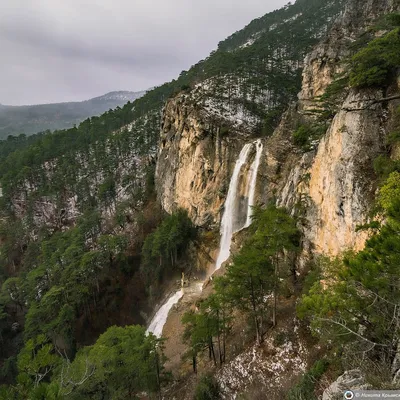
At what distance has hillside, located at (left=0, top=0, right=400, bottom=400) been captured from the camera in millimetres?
11242

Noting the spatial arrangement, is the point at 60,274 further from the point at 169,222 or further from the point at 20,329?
the point at 169,222

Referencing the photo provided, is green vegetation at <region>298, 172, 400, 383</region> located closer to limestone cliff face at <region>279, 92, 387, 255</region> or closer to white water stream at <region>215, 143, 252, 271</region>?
limestone cliff face at <region>279, 92, 387, 255</region>

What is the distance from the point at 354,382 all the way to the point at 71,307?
116 feet

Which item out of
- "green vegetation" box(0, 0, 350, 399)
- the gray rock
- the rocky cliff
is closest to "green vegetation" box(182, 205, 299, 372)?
"green vegetation" box(0, 0, 350, 399)

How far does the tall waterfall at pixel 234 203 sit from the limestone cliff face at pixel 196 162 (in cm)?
139

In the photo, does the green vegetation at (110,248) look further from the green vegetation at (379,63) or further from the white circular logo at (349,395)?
the green vegetation at (379,63)

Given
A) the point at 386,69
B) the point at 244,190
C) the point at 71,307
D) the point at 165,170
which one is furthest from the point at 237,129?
the point at 71,307

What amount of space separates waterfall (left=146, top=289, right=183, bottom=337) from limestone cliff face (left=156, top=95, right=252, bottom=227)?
37.4 ft

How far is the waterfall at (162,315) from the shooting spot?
31759 millimetres

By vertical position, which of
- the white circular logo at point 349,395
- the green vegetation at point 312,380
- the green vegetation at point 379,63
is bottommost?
the green vegetation at point 312,380

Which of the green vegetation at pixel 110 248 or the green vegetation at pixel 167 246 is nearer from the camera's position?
the green vegetation at pixel 110 248

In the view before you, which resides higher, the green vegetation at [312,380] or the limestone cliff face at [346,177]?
the limestone cliff face at [346,177]

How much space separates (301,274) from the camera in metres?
21.2

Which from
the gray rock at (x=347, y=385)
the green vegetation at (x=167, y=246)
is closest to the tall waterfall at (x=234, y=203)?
the green vegetation at (x=167, y=246)
